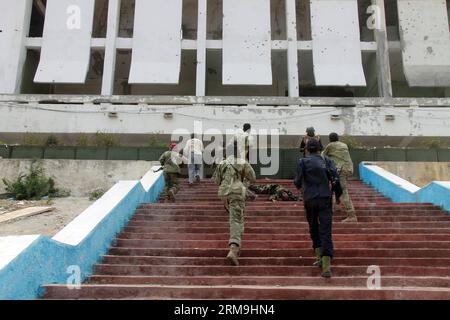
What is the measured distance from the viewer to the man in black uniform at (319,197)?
4488 mm

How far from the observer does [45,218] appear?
8461mm

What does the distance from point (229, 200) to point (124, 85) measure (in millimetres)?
17642

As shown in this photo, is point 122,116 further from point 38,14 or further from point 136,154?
point 38,14

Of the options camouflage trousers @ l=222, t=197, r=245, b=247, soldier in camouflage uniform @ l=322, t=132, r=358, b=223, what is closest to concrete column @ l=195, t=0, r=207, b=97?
soldier in camouflage uniform @ l=322, t=132, r=358, b=223

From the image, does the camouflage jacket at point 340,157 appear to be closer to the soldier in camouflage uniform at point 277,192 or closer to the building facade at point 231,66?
the soldier in camouflage uniform at point 277,192

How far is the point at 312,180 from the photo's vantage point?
15.4 feet

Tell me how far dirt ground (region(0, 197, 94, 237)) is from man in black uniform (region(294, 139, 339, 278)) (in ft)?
14.7

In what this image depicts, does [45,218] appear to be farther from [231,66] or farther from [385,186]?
[231,66]

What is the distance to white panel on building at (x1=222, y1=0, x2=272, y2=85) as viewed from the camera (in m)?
17.3

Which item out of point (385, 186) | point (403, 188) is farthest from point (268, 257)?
point (385, 186)

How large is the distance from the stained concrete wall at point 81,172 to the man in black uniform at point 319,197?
766 centimetres

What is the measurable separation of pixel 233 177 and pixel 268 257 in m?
1.03
